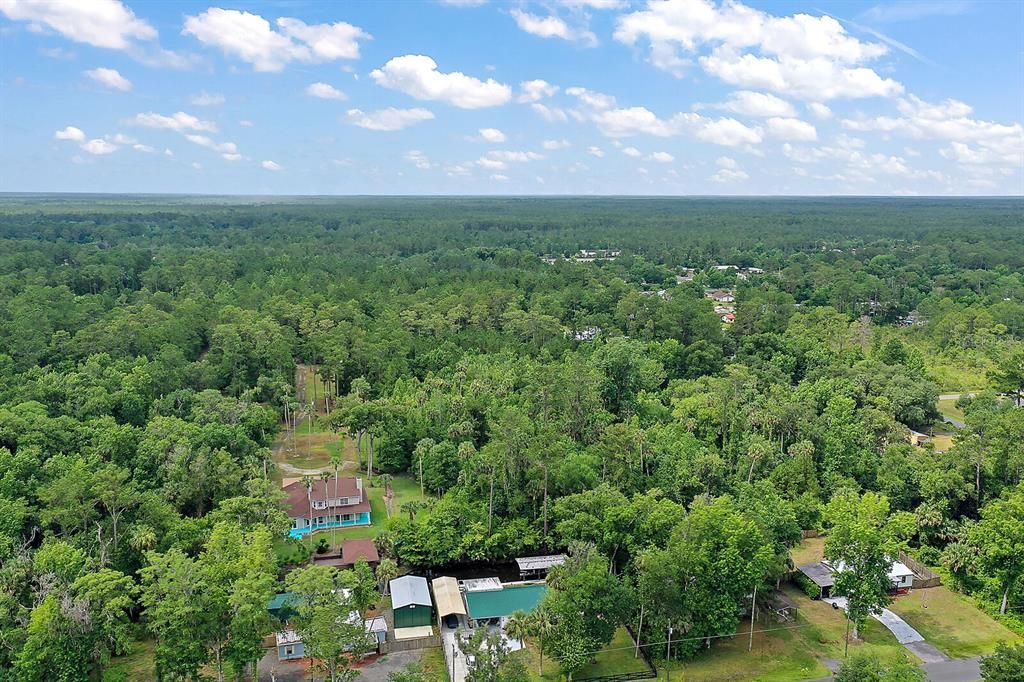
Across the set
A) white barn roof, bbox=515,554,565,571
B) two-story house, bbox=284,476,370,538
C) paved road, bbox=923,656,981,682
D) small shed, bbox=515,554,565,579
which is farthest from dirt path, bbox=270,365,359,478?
paved road, bbox=923,656,981,682

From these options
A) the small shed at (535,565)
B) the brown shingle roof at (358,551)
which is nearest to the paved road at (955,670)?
the small shed at (535,565)

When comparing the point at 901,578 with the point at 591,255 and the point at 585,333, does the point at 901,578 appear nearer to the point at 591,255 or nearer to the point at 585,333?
the point at 585,333

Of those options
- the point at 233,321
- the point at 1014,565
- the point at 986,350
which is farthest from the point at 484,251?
the point at 1014,565

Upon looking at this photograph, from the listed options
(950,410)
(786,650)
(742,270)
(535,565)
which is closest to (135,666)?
(535,565)

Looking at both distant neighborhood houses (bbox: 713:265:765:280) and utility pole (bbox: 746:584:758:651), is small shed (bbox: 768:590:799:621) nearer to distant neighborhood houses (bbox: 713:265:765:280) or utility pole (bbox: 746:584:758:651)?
utility pole (bbox: 746:584:758:651)

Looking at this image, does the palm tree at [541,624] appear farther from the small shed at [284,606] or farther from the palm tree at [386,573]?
the small shed at [284,606]
